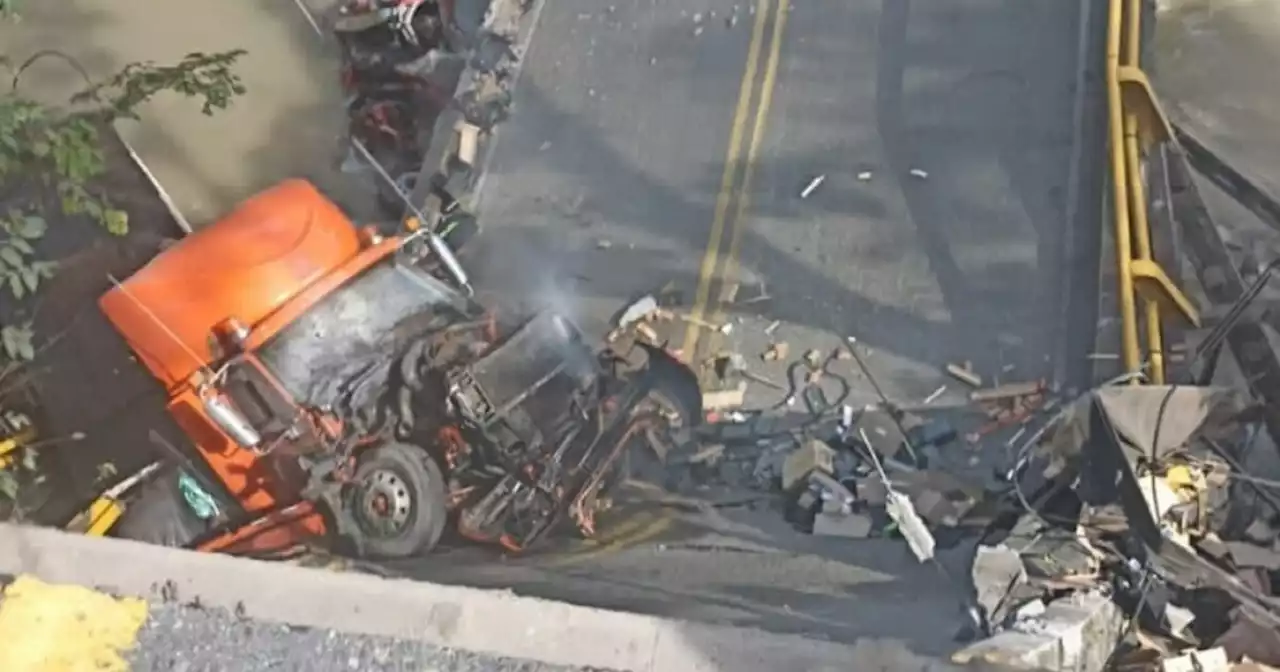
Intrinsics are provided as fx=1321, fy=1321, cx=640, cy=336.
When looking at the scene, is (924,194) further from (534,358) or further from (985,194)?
(534,358)

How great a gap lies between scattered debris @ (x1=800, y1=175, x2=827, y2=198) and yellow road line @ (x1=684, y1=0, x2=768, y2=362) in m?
0.52

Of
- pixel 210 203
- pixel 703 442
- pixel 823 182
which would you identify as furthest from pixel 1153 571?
pixel 210 203

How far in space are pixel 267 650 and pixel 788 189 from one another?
563 cm

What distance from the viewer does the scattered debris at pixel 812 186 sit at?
9.19 m

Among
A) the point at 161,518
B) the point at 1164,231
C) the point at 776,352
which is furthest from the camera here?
the point at 776,352

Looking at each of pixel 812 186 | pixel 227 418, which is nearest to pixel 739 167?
pixel 812 186

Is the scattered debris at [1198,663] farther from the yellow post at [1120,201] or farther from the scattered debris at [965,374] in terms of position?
the scattered debris at [965,374]

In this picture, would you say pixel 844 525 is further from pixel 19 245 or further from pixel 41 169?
pixel 41 169

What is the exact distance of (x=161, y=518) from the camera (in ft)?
23.7

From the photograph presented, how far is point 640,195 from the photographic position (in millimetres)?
9602

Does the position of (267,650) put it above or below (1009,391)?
above

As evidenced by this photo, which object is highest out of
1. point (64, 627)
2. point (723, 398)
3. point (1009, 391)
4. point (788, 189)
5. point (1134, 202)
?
point (64, 627)

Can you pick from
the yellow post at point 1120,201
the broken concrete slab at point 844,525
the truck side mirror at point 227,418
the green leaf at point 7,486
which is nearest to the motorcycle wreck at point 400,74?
the truck side mirror at point 227,418

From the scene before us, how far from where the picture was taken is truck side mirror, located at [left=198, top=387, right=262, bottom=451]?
6.93 m
